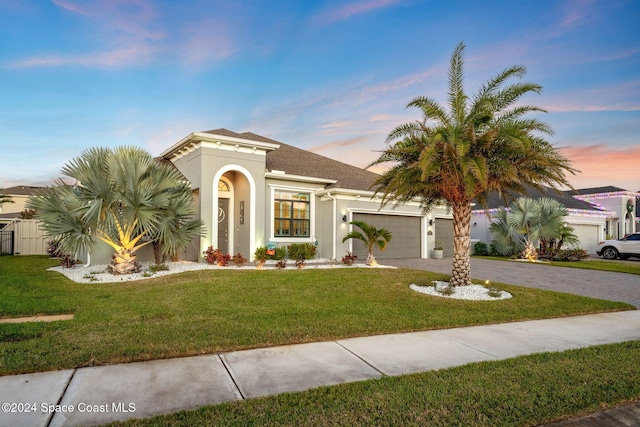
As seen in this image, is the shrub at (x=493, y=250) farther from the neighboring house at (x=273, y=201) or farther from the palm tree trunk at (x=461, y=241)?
the palm tree trunk at (x=461, y=241)

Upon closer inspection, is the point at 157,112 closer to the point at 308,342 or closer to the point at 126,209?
the point at 126,209

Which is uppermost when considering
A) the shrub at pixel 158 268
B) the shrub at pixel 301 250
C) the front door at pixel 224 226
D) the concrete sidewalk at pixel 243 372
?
the front door at pixel 224 226

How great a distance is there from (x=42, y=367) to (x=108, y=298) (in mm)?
4054

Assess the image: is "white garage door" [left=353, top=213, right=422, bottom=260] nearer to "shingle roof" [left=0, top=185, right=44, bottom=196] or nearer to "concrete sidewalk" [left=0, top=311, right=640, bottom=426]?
"concrete sidewalk" [left=0, top=311, right=640, bottom=426]

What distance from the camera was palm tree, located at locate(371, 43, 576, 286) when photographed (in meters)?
8.41

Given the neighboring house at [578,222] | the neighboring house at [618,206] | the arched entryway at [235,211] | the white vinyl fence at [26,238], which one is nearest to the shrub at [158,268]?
the arched entryway at [235,211]

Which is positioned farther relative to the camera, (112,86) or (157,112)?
(157,112)

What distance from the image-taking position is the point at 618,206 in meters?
30.3

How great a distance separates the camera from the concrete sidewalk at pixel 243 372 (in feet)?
10.6

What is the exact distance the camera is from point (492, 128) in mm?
8898

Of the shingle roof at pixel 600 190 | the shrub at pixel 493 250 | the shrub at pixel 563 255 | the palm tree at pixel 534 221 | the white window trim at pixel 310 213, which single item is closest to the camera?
the white window trim at pixel 310 213

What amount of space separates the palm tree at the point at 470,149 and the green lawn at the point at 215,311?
2.31 meters

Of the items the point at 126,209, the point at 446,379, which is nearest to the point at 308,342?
the point at 446,379

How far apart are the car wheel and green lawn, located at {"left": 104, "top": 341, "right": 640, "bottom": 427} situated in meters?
22.4
